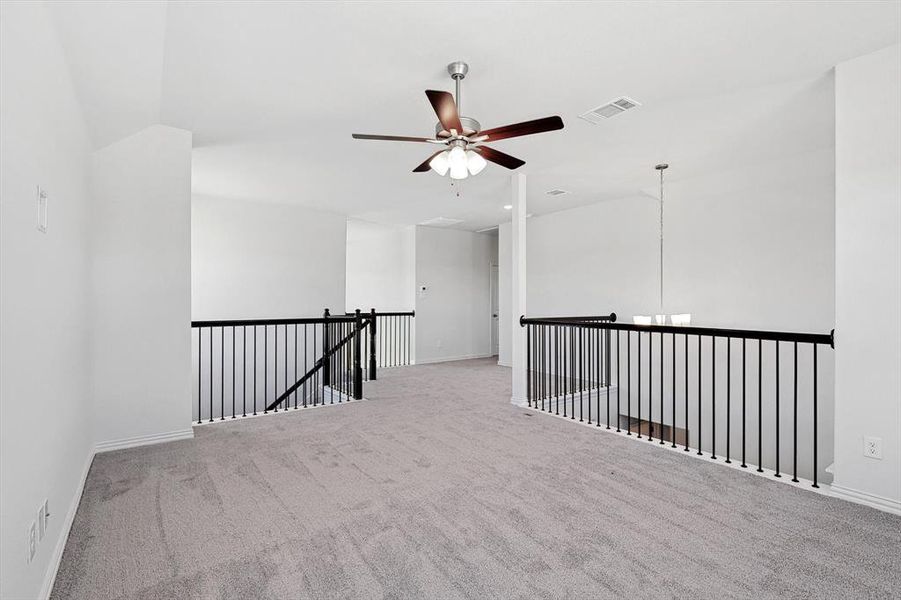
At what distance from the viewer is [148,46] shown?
8.35 feet

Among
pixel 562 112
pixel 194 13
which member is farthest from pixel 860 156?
pixel 194 13

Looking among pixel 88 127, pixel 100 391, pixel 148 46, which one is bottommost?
pixel 100 391

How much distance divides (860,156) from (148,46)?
422 centimetres

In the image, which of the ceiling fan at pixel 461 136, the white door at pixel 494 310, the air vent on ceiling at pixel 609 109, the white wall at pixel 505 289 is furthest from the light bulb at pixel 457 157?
the white door at pixel 494 310

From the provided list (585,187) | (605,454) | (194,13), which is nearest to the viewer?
(194,13)

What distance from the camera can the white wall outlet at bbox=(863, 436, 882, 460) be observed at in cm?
258

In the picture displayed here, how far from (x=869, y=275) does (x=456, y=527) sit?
2.79m

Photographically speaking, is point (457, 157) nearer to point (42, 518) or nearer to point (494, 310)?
point (42, 518)

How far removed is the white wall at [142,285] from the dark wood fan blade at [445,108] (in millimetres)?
2574

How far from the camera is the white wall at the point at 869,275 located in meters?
2.55

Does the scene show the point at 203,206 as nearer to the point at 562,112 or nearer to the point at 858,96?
the point at 562,112

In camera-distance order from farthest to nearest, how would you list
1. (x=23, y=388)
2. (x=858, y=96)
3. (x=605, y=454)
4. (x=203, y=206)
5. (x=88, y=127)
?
(x=203, y=206) → (x=605, y=454) → (x=88, y=127) → (x=858, y=96) → (x=23, y=388)

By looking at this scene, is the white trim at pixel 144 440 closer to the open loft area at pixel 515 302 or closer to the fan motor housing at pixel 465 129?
the open loft area at pixel 515 302

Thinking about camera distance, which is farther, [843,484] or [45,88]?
[843,484]
